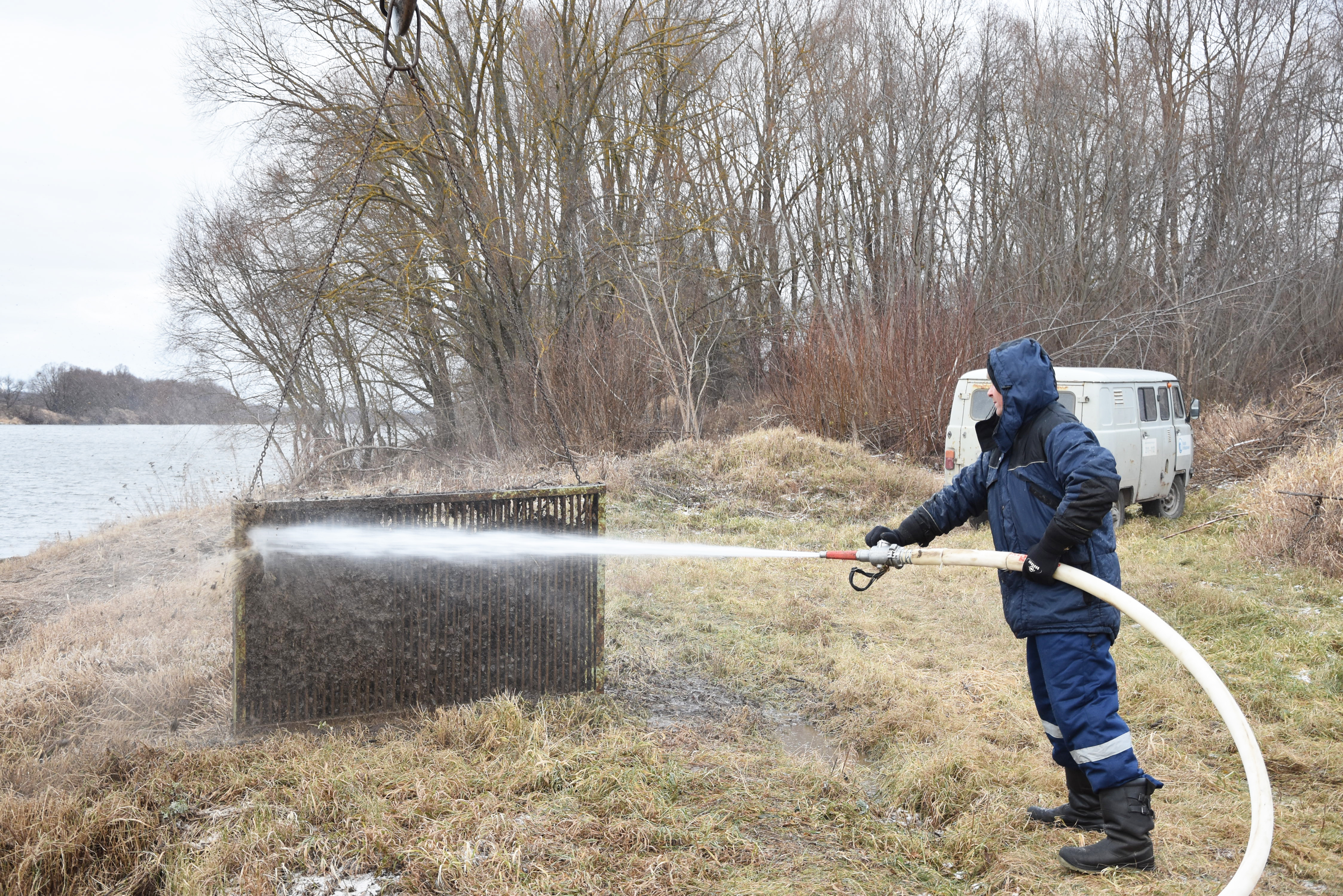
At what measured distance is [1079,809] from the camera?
364 cm

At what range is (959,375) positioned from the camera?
54.7 ft

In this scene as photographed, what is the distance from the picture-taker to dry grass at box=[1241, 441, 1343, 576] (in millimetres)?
8117

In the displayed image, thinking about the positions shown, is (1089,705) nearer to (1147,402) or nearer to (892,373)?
(1147,402)

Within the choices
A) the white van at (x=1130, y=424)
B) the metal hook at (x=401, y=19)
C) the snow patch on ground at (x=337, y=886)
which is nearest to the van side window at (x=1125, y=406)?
the white van at (x=1130, y=424)

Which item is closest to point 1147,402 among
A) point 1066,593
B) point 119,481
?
point 1066,593

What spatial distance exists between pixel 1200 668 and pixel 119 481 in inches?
841

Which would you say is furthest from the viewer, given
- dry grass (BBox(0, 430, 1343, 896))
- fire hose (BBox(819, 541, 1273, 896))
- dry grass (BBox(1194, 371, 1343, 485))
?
dry grass (BBox(1194, 371, 1343, 485))

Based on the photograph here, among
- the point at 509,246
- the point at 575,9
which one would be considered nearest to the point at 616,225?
the point at 509,246

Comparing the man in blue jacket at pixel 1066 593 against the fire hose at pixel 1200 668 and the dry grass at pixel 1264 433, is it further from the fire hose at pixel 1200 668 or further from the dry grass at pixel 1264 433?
the dry grass at pixel 1264 433

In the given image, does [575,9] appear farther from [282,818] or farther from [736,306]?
[282,818]

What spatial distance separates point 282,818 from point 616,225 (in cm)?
1784

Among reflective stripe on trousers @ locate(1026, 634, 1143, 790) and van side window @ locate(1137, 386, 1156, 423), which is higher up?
van side window @ locate(1137, 386, 1156, 423)

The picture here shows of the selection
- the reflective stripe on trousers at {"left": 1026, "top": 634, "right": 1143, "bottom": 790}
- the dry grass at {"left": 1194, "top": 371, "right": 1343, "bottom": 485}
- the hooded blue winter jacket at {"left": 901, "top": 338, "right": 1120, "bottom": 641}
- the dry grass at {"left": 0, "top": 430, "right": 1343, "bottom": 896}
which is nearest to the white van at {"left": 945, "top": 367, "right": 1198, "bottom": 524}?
the dry grass at {"left": 1194, "top": 371, "right": 1343, "bottom": 485}

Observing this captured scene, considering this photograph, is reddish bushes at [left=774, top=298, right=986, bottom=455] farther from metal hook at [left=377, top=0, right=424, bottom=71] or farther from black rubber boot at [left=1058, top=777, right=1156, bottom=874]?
black rubber boot at [left=1058, top=777, right=1156, bottom=874]
